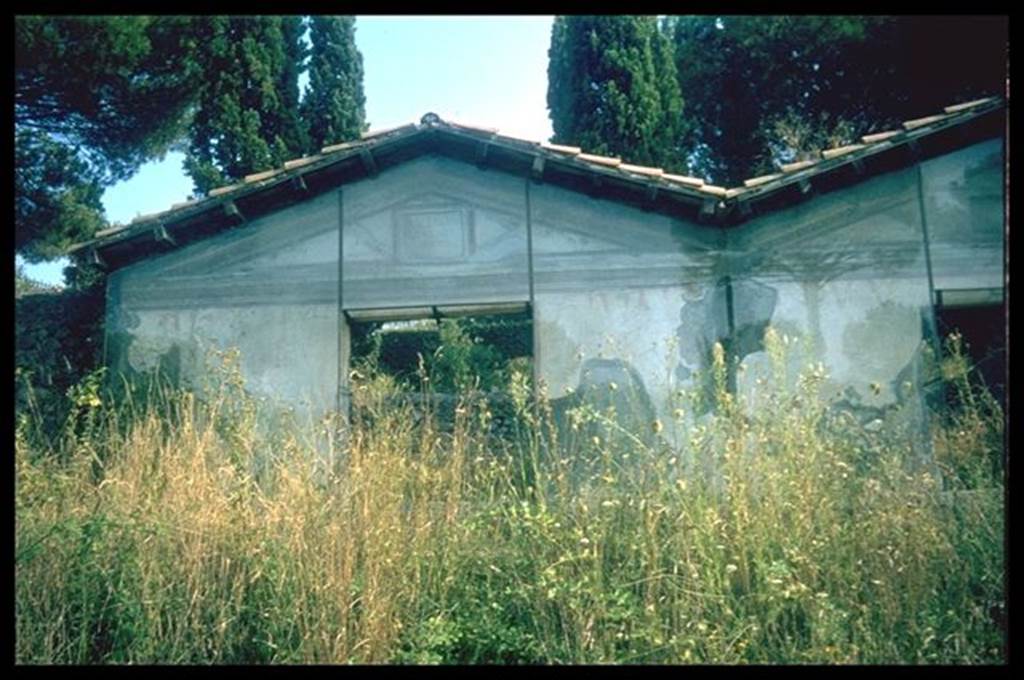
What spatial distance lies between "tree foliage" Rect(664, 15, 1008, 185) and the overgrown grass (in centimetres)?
234

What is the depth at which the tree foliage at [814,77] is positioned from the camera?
13.7 feet

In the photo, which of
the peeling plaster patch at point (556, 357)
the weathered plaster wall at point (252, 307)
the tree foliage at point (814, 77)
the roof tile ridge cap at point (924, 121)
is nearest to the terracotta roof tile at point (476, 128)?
the weathered plaster wall at point (252, 307)

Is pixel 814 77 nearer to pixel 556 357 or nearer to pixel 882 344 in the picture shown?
pixel 882 344

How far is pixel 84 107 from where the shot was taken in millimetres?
4211

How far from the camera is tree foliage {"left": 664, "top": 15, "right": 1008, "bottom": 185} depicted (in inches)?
164

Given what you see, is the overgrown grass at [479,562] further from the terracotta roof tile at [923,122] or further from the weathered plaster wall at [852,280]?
the terracotta roof tile at [923,122]

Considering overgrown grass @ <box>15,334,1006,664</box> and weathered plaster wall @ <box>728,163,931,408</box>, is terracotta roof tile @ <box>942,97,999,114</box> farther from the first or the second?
overgrown grass @ <box>15,334,1006,664</box>

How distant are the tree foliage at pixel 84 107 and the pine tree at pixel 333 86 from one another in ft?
22.1

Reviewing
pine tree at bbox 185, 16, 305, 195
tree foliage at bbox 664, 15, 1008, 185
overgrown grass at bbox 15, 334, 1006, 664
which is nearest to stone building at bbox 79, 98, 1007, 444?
tree foliage at bbox 664, 15, 1008, 185

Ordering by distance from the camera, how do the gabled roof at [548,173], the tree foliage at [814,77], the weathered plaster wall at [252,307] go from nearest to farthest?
the tree foliage at [814,77] < the gabled roof at [548,173] < the weathered plaster wall at [252,307]

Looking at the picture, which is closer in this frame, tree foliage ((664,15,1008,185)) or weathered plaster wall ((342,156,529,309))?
tree foliage ((664,15,1008,185))
